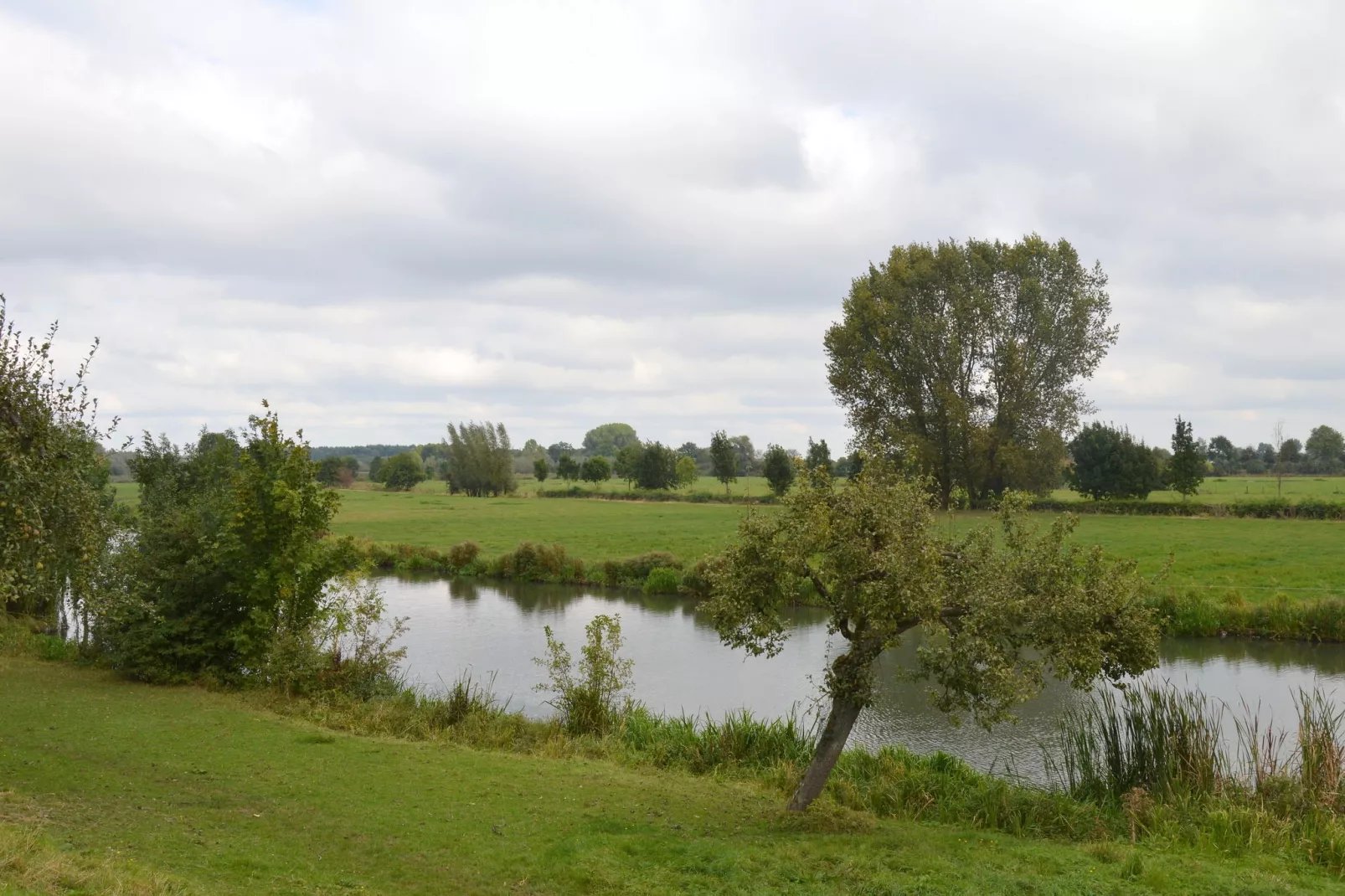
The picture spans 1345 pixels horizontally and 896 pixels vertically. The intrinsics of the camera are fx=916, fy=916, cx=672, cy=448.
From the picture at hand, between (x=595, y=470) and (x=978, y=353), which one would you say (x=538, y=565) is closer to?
(x=978, y=353)

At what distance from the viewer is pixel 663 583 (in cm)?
3597

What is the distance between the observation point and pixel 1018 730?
17.5 meters

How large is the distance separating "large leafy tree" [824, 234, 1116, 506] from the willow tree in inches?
1713

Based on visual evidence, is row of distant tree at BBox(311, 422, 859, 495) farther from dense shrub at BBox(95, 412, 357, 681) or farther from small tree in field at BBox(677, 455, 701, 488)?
dense shrub at BBox(95, 412, 357, 681)

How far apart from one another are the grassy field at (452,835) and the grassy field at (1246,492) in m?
50.6

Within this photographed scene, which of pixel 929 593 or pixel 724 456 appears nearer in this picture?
pixel 929 593

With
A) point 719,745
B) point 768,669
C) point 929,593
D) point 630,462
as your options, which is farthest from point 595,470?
point 929,593

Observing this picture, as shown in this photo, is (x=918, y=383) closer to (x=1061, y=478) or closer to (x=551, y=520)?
(x=1061, y=478)

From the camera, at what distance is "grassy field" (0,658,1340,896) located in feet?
28.5

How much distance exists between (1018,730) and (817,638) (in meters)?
10.4

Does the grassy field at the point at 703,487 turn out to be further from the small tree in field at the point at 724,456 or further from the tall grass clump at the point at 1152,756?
the tall grass clump at the point at 1152,756

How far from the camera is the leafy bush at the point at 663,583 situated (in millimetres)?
35875

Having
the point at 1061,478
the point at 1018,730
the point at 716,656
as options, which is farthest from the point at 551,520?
the point at 1018,730

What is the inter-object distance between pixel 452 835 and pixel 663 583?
26.0 metres
